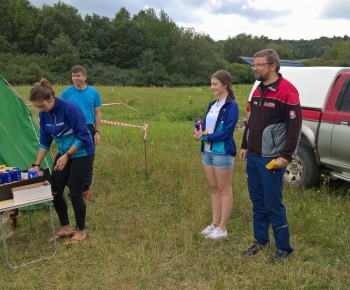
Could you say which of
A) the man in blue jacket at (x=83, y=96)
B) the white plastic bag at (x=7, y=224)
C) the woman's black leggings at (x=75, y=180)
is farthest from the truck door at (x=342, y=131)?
the white plastic bag at (x=7, y=224)

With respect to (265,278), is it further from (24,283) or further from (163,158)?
(163,158)

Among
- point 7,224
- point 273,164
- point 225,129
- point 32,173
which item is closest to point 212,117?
point 225,129

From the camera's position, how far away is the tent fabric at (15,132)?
4828 millimetres

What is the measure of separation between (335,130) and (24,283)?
13.7ft

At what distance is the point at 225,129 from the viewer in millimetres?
3656

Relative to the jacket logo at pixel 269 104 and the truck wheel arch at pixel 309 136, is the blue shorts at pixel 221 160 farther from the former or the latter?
the truck wheel arch at pixel 309 136

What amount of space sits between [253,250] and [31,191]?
2285 mm

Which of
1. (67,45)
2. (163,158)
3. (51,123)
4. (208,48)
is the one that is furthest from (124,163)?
(208,48)

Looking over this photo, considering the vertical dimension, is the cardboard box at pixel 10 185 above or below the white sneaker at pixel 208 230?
above

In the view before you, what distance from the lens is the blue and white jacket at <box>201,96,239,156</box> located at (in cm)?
365

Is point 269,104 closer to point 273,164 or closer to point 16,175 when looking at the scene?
point 273,164

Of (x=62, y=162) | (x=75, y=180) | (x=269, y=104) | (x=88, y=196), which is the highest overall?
(x=269, y=104)

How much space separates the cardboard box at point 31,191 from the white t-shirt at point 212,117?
5.54ft

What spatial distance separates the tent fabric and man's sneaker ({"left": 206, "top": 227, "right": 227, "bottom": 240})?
250cm
